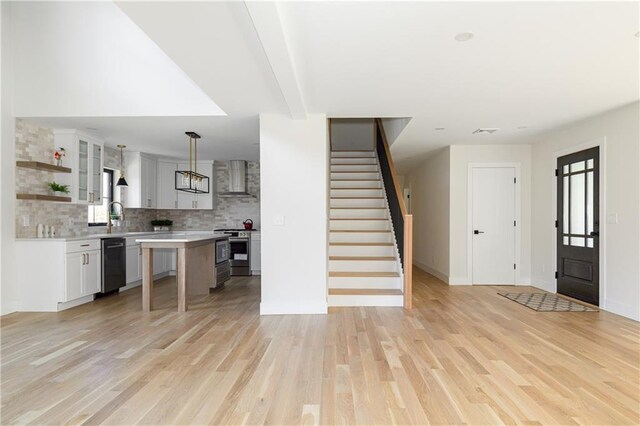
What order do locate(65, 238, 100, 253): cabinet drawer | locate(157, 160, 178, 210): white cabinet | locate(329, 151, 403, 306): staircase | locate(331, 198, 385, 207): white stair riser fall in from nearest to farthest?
locate(65, 238, 100, 253): cabinet drawer < locate(329, 151, 403, 306): staircase < locate(331, 198, 385, 207): white stair riser < locate(157, 160, 178, 210): white cabinet

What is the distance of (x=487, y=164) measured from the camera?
6.38m

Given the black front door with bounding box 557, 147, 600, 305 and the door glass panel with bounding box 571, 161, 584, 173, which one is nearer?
the black front door with bounding box 557, 147, 600, 305

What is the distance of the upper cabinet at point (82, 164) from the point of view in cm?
521

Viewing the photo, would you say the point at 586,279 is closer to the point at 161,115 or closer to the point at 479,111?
the point at 479,111

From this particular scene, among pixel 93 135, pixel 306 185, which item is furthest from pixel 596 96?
pixel 93 135

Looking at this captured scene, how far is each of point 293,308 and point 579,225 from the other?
417cm

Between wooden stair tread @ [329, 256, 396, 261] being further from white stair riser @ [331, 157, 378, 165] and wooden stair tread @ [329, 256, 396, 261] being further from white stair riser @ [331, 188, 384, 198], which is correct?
white stair riser @ [331, 157, 378, 165]

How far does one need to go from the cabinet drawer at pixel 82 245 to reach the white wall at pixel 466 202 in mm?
5649

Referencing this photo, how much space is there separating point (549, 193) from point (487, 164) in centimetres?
107

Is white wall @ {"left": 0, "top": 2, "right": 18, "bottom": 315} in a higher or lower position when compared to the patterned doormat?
higher

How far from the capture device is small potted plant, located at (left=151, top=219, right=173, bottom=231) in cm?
778

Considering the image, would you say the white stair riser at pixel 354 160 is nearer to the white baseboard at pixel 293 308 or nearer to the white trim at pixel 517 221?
the white trim at pixel 517 221

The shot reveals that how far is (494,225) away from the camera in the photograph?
636 centimetres

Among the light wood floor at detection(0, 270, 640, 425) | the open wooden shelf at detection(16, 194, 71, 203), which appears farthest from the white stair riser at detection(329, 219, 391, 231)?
the open wooden shelf at detection(16, 194, 71, 203)
